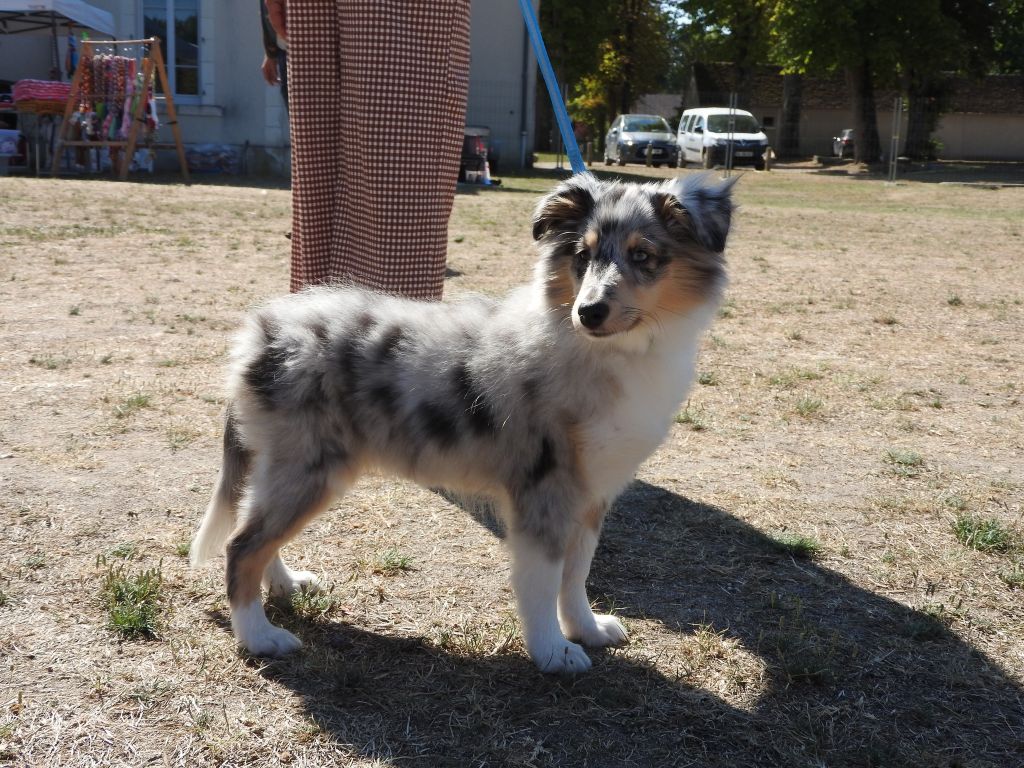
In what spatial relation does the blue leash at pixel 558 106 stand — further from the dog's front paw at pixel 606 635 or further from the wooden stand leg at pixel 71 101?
the wooden stand leg at pixel 71 101

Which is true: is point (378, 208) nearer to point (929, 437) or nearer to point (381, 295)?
point (381, 295)

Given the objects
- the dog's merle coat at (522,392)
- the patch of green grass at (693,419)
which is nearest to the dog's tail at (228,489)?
the dog's merle coat at (522,392)

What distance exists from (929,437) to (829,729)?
318 centimetres

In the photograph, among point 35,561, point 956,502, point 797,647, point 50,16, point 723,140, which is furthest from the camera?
point 723,140

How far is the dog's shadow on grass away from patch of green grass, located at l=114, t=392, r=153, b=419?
2498mm

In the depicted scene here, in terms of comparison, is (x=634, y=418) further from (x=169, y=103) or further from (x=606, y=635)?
(x=169, y=103)

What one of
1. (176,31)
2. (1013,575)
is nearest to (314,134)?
(1013,575)

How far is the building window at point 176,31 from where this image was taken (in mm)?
22109

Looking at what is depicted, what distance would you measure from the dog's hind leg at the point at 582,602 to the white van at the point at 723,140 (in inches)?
1297

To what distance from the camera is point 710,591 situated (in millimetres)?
3967

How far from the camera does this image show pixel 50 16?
20.0 metres

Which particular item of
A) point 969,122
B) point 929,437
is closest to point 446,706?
point 929,437

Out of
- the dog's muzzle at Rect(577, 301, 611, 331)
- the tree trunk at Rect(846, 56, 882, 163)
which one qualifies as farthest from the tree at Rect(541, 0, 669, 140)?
the dog's muzzle at Rect(577, 301, 611, 331)

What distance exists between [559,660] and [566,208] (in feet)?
5.02
